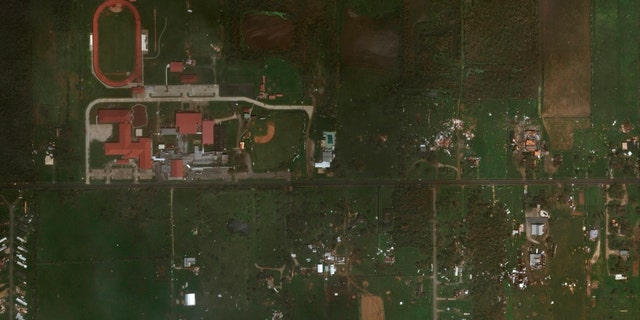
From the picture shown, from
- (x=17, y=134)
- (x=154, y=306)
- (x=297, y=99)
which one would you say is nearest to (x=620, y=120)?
(x=297, y=99)

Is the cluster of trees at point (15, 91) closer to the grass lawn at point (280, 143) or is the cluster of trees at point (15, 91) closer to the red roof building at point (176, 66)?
the red roof building at point (176, 66)

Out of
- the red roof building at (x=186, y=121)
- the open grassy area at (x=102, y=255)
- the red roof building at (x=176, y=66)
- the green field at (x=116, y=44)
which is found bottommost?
the open grassy area at (x=102, y=255)

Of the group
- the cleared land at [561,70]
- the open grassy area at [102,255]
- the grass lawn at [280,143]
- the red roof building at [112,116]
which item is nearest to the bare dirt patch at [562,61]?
the cleared land at [561,70]

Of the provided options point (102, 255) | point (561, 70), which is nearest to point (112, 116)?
point (102, 255)

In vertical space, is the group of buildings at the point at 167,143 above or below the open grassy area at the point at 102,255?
above

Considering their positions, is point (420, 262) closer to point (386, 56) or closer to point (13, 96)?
point (386, 56)

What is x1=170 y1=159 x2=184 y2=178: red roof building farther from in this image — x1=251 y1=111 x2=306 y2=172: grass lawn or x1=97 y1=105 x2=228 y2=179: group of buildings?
x1=251 y1=111 x2=306 y2=172: grass lawn
